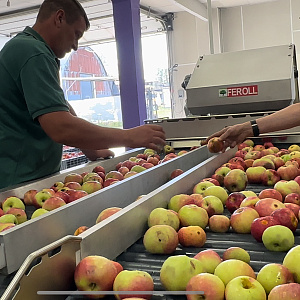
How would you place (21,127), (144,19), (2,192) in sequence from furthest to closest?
(144,19) → (21,127) → (2,192)

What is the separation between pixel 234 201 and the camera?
5.38 ft

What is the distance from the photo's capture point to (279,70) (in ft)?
11.1

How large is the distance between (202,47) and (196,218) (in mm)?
9107

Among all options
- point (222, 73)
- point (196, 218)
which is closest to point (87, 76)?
point (222, 73)

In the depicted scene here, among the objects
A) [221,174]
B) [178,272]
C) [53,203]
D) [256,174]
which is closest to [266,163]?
[256,174]

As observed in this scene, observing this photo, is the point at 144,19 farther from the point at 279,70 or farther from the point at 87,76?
the point at 279,70

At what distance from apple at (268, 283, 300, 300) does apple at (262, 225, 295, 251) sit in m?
0.34

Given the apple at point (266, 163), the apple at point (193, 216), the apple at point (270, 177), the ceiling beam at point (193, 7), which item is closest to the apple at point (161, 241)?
the apple at point (193, 216)

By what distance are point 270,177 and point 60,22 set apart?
128 cm

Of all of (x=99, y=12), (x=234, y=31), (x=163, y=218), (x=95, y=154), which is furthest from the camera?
(x=234, y=31)

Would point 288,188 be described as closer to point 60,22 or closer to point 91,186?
point 91,186

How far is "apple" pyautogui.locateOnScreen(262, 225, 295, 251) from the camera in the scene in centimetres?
122

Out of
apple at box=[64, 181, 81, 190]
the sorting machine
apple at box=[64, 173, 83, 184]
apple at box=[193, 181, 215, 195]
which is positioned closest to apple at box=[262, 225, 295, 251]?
the sorting machine

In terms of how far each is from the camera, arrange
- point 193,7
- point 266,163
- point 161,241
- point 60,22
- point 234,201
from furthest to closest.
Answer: point 193,7, point 266,163, point 60,22, point 234,201, point 161,241
